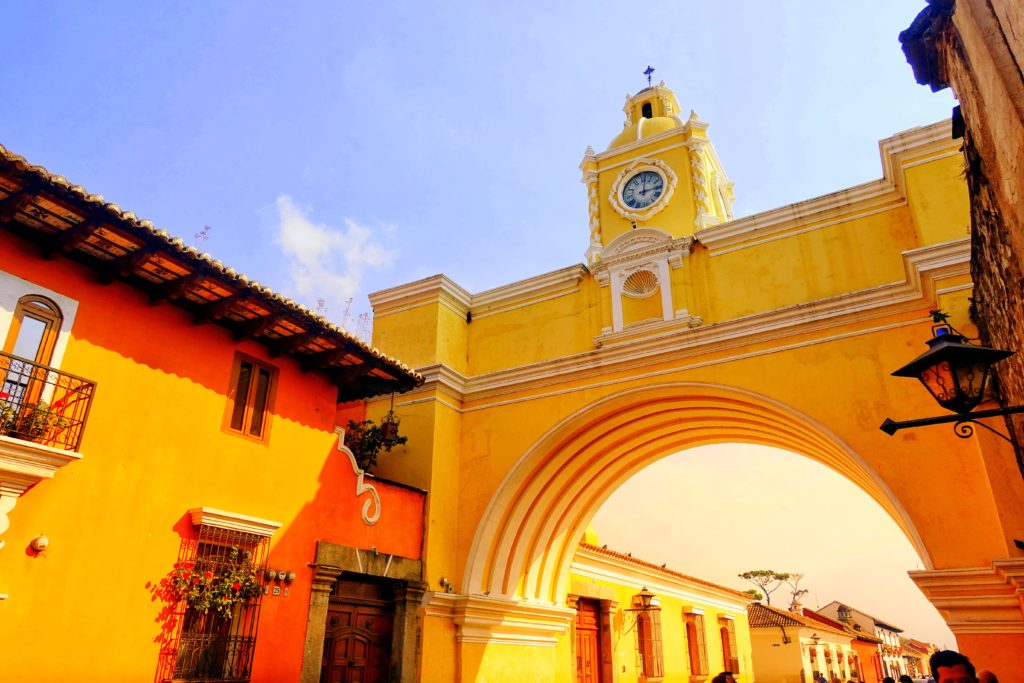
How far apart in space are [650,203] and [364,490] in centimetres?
691

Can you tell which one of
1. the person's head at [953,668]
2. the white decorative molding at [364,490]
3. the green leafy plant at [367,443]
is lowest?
the person's head at [953,668]

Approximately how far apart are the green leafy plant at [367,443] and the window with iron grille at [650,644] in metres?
8.56

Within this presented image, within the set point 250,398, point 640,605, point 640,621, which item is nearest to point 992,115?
point 250,398

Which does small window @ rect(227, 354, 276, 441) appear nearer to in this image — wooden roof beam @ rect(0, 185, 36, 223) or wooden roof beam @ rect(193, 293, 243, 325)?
wooden roof beam @ rect(193, 293, 243, 325)

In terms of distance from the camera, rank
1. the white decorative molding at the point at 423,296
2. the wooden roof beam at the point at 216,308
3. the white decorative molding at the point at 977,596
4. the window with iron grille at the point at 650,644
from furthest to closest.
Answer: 1. the window with iron grille at the point at 650,644
2. the white decorative molding at the point at 423,296
3. the wooden roof beam at the point at 216,308
4. the white decorative molding at the point at 977,596

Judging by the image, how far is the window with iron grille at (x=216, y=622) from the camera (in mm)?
6859

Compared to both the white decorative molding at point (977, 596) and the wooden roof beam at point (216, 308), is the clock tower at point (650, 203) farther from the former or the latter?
the wooden roof beam at point (216, 308)

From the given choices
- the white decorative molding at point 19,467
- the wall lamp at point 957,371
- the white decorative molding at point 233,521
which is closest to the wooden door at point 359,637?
the white decorative molding at point 233,521

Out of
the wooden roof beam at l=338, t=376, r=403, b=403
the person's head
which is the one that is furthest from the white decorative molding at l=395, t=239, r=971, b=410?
the person's head

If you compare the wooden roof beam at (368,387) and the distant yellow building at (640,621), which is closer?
the wooden roof beam at (368,387)

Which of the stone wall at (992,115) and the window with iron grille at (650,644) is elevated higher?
the stone wall at (992,115)

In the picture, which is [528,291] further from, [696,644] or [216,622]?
[696,644]

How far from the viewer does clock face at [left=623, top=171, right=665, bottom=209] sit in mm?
12758

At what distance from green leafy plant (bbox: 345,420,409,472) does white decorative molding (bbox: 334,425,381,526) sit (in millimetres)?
835
